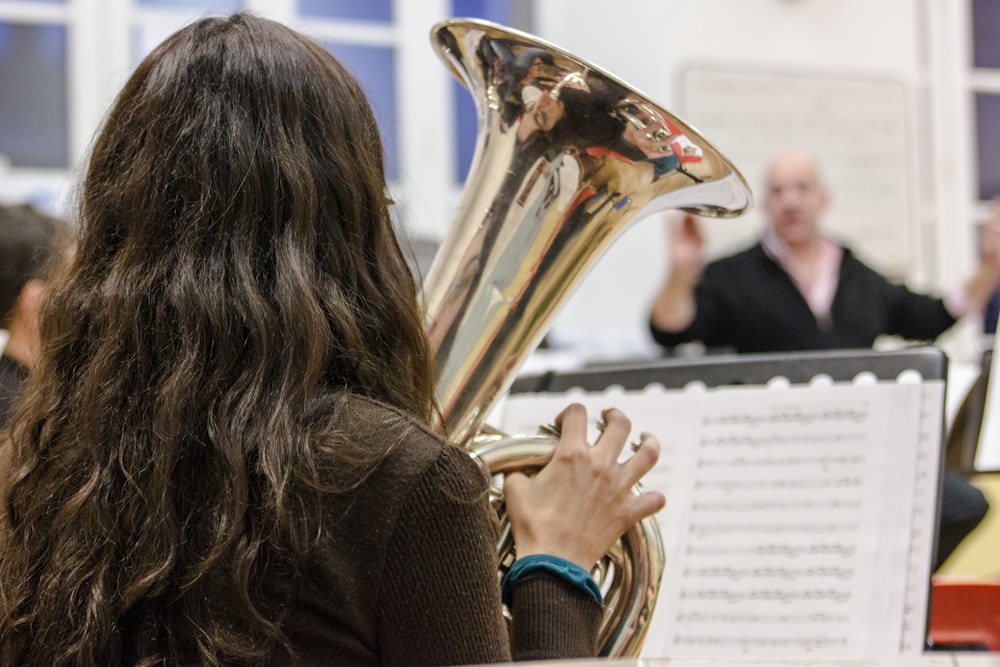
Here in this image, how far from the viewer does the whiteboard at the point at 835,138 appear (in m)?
4.21

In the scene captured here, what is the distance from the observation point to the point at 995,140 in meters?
4.78

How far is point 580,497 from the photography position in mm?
917

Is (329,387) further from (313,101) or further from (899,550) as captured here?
(899,550)

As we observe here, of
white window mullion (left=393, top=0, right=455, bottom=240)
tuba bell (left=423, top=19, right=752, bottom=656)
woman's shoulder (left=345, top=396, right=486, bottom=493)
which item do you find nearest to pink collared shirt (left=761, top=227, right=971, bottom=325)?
white window mullion (left=393, top=0, right=455, bottom=240)

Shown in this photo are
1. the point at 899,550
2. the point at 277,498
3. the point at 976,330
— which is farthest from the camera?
the point at 976,330

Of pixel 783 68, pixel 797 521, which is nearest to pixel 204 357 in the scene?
pixel 797 521

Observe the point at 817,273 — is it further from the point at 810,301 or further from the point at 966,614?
the point at 966,614

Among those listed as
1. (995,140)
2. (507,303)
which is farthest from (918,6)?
(507,303)

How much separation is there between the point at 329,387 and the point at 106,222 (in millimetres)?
211

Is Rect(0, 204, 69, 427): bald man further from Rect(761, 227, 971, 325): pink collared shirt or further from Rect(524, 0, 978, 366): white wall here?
Rect(524, 0, 978, 366): white wall

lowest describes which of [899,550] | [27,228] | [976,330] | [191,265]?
[976,330]

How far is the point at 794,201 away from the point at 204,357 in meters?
2.53

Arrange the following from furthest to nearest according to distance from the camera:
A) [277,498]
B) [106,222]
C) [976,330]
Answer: [976,330]
[106,222]
[277,498]

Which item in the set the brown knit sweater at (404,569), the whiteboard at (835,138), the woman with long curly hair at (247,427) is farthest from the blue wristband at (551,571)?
the whiteboard at (835,138)
